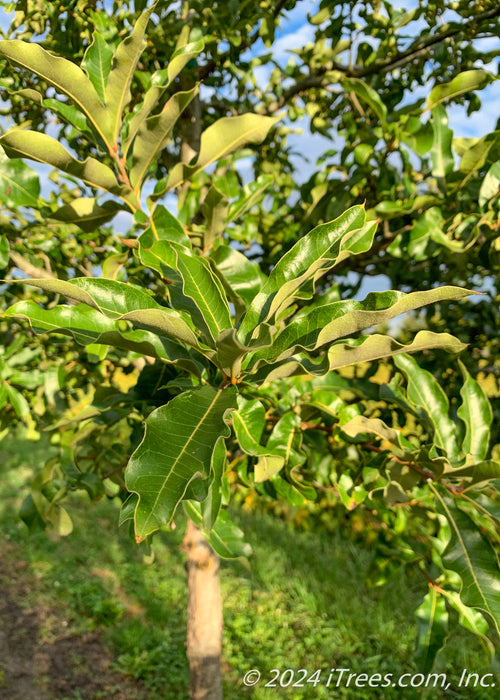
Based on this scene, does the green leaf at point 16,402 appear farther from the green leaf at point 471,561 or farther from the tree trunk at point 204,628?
the green leaf at point 471,561

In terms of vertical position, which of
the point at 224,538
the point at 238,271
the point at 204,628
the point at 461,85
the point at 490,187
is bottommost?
the point at 204,628

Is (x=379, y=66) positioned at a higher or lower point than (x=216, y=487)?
higher

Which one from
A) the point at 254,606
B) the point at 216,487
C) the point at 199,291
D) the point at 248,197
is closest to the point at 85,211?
the point at 248,197

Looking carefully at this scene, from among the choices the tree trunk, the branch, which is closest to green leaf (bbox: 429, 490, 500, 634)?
the tree trunk

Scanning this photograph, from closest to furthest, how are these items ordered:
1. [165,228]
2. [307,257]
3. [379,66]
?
[307,257]
[165,228]
[379,66]

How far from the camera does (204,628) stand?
2225 millimetres

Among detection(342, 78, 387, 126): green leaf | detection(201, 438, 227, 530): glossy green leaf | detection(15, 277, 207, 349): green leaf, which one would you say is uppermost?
detection(342, 78, 387, 126): green leaf

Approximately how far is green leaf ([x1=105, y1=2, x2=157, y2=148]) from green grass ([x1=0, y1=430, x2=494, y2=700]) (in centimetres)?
331

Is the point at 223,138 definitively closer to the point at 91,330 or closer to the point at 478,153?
the point at 91,330

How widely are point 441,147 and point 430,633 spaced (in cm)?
136

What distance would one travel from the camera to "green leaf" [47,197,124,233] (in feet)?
3.90

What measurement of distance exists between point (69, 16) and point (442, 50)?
124 cm

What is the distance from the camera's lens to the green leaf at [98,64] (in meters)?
1.01

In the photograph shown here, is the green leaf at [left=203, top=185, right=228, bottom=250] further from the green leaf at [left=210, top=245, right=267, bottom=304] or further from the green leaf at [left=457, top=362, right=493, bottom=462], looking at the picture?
the green leaf at [left=457, top=362, right=493, bottom=462]
